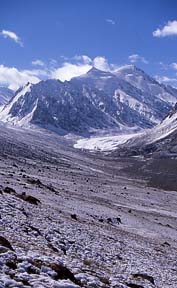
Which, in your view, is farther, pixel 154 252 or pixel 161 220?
pixel 161 220

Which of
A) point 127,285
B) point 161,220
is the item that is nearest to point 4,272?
point 127,285

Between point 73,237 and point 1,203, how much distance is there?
16.3 feet

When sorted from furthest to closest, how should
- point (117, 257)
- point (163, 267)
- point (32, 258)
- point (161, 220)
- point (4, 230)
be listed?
1. point (161, 220)
2. point (163, 267)
3. point (117, 257)
4. point (4, 230)
5. point (32, 258)

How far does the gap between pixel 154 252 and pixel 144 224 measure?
18496 millimetres

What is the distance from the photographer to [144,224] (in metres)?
52.4

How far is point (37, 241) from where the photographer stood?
75.6 feet

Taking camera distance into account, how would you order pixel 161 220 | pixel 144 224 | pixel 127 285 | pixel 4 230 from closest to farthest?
1. pixel 127 285
2. pixel 4 230
3. pixel 144 224
4. pixel 161 220

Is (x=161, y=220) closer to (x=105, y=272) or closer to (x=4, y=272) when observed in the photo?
(x=105, y=272)

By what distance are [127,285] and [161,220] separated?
41.8 m

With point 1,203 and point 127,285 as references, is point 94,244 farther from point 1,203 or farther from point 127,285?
point 127,285

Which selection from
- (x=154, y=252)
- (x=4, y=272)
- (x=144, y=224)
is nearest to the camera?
(x=4, y=272)

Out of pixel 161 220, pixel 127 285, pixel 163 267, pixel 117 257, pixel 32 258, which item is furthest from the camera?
pixel 161 220

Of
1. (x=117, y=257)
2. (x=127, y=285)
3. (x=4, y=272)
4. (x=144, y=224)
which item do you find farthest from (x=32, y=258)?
(x=144, y=224)

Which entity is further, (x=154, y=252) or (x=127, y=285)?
(x=154, y=252)
